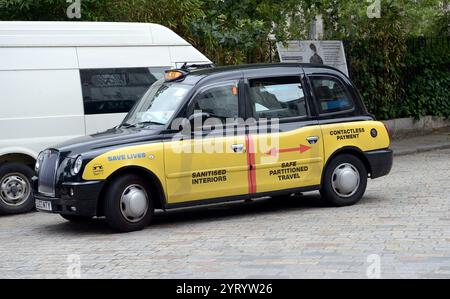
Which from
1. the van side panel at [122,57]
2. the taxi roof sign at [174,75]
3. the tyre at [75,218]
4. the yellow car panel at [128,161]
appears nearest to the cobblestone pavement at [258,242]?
the tyre at [75,218]

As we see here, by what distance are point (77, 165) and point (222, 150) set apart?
1696 millimetres

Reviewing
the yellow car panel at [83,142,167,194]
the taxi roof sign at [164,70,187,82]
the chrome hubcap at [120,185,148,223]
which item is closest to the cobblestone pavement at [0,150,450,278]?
the chrome hubcap at [120,185,148,223]

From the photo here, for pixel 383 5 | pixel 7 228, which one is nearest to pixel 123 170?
pixel 7 228

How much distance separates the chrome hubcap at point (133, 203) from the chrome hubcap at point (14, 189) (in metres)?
3.26

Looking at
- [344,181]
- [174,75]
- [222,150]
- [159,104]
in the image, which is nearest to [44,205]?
[159,104]

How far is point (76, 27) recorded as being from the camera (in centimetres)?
1343

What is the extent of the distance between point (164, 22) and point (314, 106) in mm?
7143

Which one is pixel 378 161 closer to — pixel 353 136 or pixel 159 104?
pixel 353 136

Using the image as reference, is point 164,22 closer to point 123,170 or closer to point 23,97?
point 23,97

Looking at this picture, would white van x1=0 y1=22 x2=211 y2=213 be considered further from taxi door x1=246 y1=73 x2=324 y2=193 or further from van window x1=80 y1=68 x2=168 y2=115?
taxi door x1=246 y1=73 x2=324 y2=193

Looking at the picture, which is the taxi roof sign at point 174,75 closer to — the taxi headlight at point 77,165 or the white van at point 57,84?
the taxi headlight at point 77,165

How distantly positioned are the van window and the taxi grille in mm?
2653

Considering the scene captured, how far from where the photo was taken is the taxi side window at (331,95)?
11.6 meters

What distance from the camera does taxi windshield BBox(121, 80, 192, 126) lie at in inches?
426
